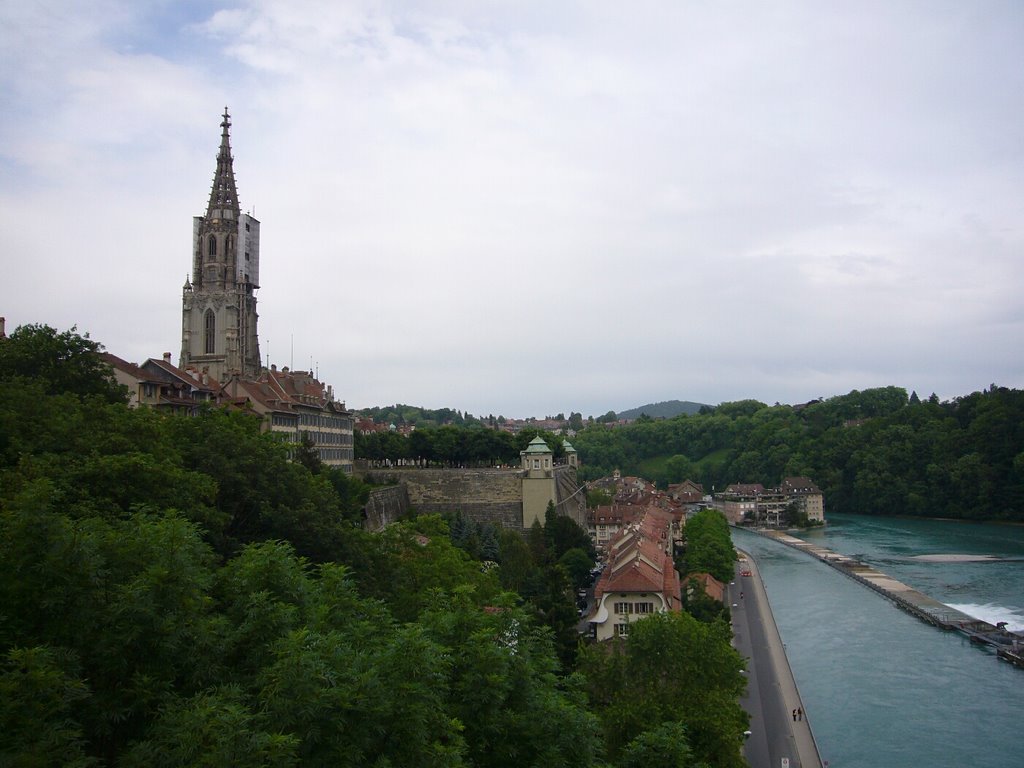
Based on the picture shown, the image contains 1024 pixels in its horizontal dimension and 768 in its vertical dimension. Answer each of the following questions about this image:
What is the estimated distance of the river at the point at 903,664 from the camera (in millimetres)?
23281

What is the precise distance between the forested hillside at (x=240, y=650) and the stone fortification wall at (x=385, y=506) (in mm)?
18421

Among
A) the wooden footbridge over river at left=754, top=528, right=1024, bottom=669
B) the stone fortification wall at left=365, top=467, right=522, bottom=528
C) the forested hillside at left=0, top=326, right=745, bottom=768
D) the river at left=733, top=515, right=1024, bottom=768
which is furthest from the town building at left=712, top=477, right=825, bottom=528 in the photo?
the forested hillside at left=0, top=326, right=745, bottom=768

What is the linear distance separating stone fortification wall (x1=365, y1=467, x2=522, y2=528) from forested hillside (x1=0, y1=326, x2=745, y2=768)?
2579 cm

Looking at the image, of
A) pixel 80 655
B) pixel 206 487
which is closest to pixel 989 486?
pixel 206 487

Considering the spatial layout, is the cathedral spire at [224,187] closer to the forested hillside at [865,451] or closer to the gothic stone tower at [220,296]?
the gothic stone tower at [220,296]

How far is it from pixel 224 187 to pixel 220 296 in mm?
6954

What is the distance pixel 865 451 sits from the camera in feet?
302

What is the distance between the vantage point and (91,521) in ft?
37.0

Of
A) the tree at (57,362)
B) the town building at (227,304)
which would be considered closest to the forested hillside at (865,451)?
the town building at (227,304)

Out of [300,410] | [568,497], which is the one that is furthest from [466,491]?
[300,410]

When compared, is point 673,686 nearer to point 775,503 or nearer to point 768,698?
point 768,698

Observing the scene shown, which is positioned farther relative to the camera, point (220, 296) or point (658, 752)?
point (220, 296)

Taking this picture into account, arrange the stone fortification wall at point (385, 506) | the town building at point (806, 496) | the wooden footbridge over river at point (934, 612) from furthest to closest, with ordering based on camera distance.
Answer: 1. the town building at point (806, 496)
2. the stone fortification wall at point (385, 506)
3. the wooden footbridge over river at point (934, 612)

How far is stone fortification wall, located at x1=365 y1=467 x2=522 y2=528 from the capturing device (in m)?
45.4
